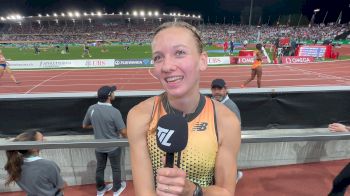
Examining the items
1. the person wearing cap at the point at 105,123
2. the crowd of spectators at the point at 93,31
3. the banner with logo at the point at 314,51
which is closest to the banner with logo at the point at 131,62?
the banner with logo at the point at 314,51

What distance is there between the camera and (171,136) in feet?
3.86

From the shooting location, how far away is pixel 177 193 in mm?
1112

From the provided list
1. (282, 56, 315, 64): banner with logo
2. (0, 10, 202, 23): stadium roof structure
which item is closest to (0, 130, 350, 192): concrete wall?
(282, 56, 315, 64): banner with logo

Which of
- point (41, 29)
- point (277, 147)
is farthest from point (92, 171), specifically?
point (41, 29)

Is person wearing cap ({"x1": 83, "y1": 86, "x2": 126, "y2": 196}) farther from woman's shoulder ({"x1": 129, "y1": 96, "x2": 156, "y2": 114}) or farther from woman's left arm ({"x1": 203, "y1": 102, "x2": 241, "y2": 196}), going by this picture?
woman's left arm ({"x1": 203, "y1": 102, "x2": 241, "y2": 196})

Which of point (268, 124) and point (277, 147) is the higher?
point (268, 124)

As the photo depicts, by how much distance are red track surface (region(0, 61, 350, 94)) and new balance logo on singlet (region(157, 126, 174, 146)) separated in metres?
13.2

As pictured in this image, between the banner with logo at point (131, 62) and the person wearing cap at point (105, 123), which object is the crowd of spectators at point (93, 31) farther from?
the person wearing cap at point (105, 123)

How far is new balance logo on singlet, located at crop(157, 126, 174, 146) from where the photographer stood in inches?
45.9

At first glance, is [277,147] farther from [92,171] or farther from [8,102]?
Answer: [8,102]

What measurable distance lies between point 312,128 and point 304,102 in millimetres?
662

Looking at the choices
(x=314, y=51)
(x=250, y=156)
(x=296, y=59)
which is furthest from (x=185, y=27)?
(x=314, y=51)

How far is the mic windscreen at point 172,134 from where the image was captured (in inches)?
45.5

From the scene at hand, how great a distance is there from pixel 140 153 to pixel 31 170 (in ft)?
5.85
